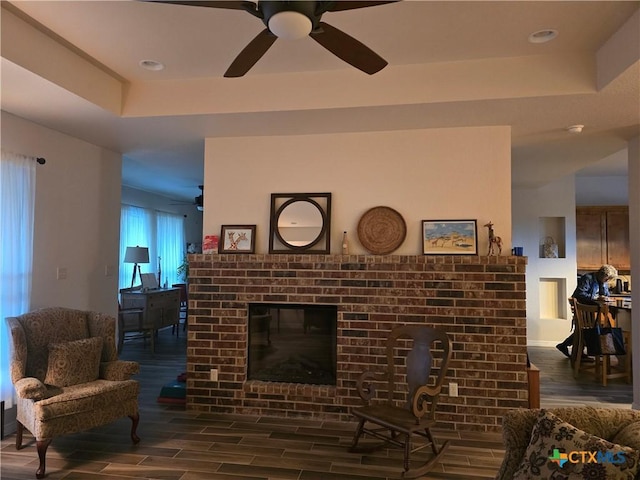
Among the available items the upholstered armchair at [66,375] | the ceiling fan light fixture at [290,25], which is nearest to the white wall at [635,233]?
the ceiling fan light fixture at [290,25]

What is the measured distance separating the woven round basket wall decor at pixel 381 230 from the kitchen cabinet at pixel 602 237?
207 inches

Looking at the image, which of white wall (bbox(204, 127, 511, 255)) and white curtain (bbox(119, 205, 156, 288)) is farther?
white curtain (bbox(119, 205, 156, 288))

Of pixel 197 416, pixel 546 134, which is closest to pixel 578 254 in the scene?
pixel 546 134

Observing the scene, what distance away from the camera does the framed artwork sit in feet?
11.8

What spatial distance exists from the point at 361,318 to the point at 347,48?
7.54 ft

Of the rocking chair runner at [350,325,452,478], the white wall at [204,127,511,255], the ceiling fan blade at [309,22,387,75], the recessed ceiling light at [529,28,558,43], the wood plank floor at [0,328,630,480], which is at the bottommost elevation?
the wood plank floor at [0,328,630,480]

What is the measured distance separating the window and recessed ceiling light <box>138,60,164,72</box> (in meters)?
4.24

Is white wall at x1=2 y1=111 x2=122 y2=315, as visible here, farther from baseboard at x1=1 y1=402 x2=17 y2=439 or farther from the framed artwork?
the framed artwork

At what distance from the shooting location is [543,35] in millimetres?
2688

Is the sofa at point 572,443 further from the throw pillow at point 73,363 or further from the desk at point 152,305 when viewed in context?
the desk at point 152,305

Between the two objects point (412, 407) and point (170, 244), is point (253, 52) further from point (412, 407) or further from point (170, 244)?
point (170, 244)

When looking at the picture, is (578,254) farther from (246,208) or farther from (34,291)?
(34,291)

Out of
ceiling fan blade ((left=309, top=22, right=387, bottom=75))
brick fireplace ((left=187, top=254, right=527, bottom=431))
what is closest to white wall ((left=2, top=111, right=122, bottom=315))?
brick fireplace ((left=187, top=254, right=527, bottom=431))

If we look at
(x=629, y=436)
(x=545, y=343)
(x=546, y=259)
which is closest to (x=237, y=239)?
(x=629, y=436)
